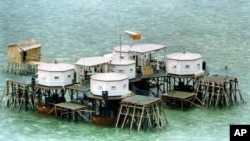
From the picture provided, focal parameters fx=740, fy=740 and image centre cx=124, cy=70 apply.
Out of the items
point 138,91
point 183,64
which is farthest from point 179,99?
point 183,64

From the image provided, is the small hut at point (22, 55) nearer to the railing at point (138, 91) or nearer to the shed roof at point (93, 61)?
the shed roof at point (93, 61)

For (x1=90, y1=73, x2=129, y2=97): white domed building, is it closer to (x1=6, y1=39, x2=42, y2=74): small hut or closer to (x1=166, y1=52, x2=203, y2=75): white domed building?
(x1=166, y1=52, x2=203, y2=75): white domed building

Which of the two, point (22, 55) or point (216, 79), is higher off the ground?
point (22, 55)

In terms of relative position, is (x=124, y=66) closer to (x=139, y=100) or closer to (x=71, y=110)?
(x=139, y=100)

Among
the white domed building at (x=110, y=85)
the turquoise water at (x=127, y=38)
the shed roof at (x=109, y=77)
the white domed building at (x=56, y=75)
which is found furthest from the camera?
the white domed building at (x=56, y=75)

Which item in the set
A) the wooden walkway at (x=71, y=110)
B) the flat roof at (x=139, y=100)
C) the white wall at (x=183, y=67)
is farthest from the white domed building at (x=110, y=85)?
the white wall at (x=183, y=67)

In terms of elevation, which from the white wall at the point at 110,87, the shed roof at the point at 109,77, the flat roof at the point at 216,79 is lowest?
the white wall at the point at 110,87
